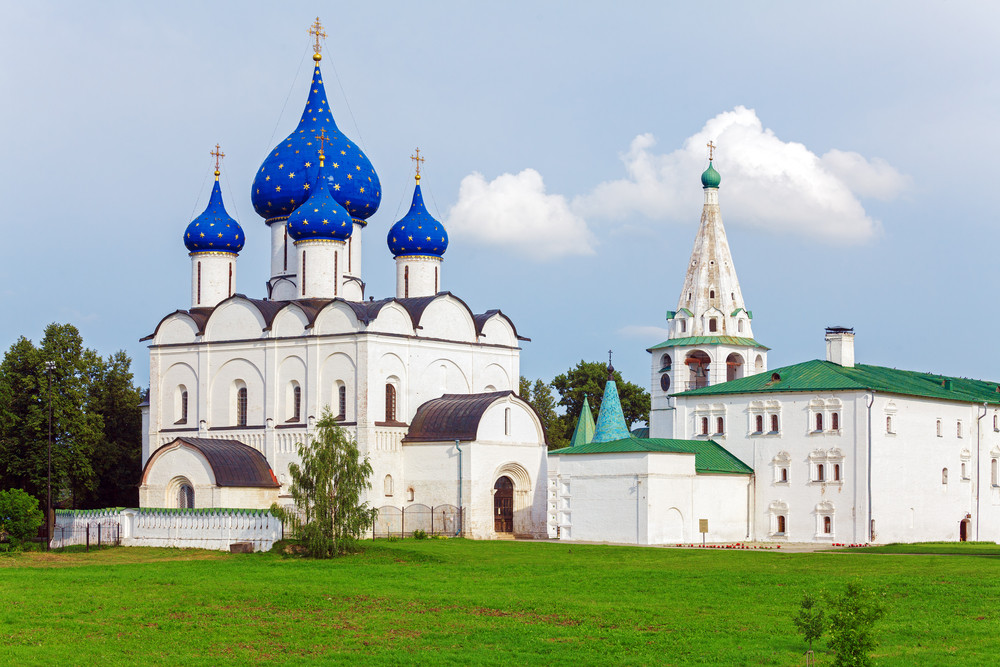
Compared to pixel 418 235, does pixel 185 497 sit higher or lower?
lower

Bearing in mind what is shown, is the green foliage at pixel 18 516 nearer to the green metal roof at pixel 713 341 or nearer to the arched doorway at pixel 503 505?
the arched doorway at pixel 503 505

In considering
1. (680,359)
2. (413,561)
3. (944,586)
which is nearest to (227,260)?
(680,359)

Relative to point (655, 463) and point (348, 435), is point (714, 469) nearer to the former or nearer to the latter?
point (655, 463)

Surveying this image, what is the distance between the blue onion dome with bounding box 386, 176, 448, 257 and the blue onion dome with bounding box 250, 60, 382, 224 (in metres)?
1.40

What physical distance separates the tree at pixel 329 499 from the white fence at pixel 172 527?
266cm

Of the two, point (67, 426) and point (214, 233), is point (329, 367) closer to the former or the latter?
point (214, 233)

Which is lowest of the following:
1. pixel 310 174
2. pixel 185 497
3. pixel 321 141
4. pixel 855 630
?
pixel 855 630

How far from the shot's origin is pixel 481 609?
20.8 meters

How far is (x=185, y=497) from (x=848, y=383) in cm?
1921

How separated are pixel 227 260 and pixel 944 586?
29.2m

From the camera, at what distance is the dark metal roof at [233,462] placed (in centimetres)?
3928

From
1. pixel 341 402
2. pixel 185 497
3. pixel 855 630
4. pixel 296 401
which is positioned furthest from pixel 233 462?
pixel 855 630

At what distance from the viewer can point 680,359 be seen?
47781 mm

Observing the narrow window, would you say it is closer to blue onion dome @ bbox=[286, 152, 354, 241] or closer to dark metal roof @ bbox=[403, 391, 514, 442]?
blue onion dome @ bbox=[286, 152, 354, 241]
